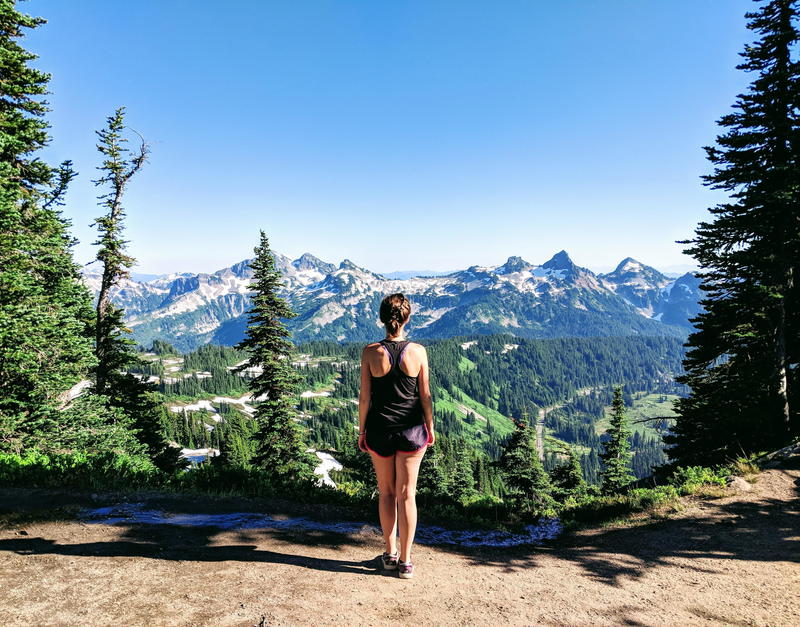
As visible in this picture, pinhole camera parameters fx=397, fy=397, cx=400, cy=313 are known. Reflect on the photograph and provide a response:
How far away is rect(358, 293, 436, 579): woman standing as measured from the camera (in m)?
4.98

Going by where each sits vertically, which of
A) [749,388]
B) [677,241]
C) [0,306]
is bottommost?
[749,388]

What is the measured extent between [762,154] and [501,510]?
17777 millimetres

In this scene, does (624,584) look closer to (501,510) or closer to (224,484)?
(501,510)

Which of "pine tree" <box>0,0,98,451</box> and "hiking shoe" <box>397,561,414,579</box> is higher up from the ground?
"pine tree" <box>0,0,98,451</box>

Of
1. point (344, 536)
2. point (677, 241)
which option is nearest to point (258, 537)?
point (344, 536)

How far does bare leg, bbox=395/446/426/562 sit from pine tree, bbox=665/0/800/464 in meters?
16.1

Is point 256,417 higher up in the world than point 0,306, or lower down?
lower down

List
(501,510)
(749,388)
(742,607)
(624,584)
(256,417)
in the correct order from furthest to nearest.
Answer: (256,417), (749,388), (501,510), (624,584), (742,607)

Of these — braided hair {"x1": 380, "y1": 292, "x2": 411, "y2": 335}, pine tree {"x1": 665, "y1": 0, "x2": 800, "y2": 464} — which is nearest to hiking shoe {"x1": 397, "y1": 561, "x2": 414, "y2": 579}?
braided hair {"x1": 380, "y1": 292, "x2": 411, "y2": 335}

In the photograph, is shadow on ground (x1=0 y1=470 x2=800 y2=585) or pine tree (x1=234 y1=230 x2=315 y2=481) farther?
pine tree (x1=234 y1=230 x2=315 y2=481)

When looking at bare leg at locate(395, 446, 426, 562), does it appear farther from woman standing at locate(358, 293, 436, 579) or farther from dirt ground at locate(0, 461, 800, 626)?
dirt ground at locate(0, 461, 800, 626)

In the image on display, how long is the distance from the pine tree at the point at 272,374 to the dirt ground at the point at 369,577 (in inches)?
670

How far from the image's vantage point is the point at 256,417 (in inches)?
988

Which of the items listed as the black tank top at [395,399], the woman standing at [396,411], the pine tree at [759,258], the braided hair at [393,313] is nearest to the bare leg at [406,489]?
the woman standing at [396,411]
